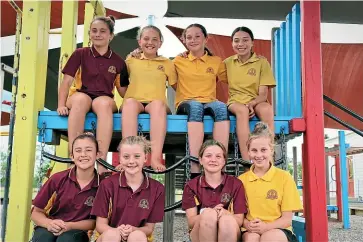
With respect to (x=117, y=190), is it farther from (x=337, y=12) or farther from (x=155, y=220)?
(x=337, y=12)

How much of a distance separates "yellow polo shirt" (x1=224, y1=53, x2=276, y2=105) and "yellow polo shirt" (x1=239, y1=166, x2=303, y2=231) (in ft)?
2.61

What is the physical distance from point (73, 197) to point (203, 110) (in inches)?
37.4

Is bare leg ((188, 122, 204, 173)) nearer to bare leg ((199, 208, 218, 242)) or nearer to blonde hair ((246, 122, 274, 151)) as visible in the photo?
blonde hair ((246, 122, 274, 151))

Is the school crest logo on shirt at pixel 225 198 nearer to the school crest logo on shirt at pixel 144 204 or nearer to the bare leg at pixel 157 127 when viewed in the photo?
the school crest logo on shirt at pixel 144 204

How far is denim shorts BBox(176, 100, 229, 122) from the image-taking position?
2.50m

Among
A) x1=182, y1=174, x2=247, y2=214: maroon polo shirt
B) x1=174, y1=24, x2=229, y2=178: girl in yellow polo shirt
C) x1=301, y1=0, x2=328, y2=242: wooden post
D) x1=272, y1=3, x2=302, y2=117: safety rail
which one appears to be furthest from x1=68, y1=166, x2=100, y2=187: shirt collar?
x1=272, y1=3, x2=302, y2=117: safety rail

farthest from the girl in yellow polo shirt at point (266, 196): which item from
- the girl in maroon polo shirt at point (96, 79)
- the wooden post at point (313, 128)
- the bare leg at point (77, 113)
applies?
the bare leg at point (77, 113)

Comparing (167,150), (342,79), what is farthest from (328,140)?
(167,150)

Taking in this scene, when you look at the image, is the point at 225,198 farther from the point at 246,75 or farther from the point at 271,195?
the point at 246,75

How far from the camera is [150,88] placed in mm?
2770

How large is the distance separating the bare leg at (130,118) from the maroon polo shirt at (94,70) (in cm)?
29

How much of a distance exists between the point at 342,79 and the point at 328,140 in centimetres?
1344

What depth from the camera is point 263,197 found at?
6.86 ft

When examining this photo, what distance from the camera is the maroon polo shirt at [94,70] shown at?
2.73 meters
